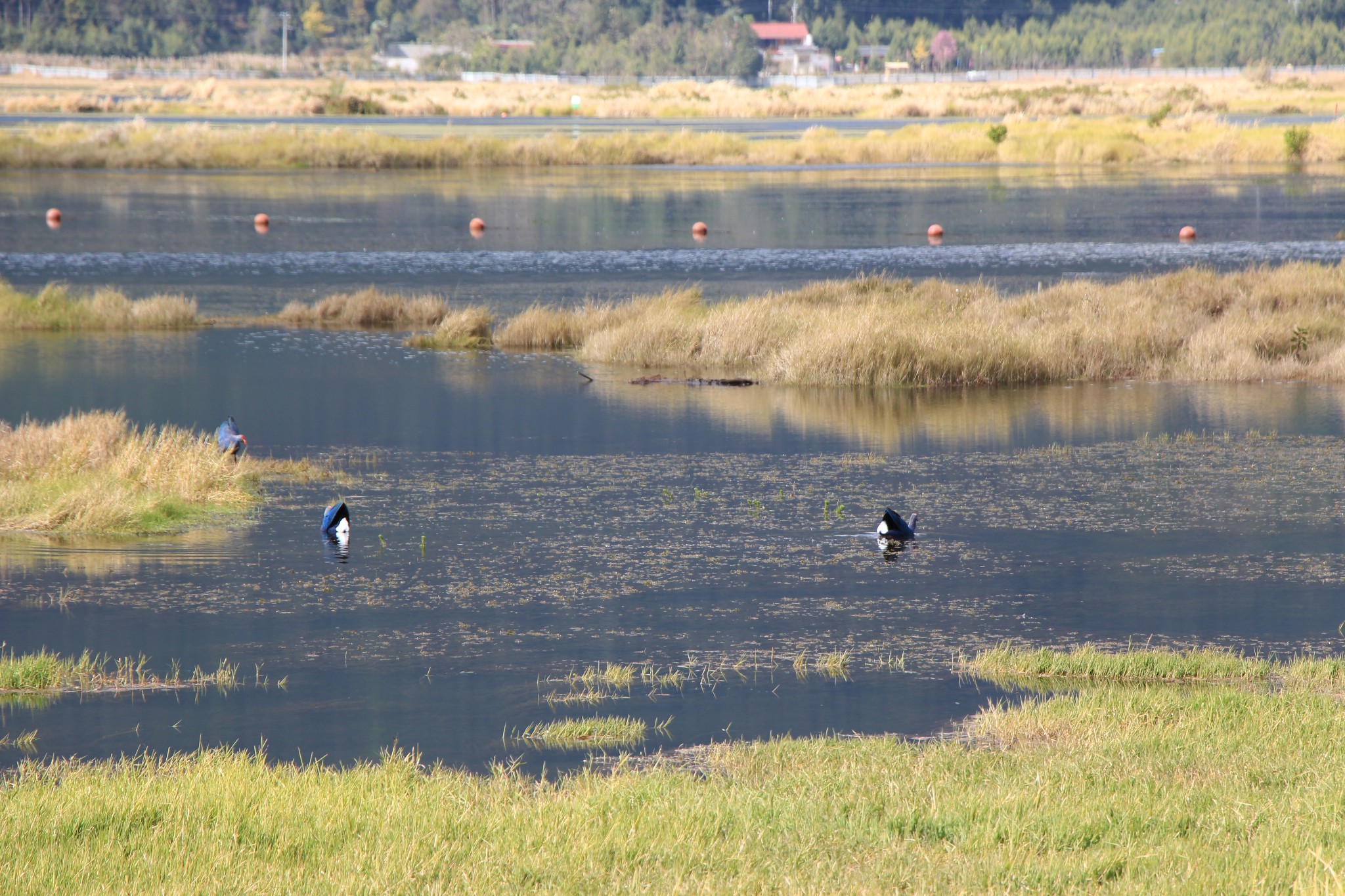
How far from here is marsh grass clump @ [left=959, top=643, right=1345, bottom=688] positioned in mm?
9930

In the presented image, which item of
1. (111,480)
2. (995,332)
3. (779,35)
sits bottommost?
(111,480)

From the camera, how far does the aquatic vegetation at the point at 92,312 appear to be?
29.1 m

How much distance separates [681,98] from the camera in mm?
119812

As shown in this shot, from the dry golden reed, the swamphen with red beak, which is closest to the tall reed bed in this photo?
the swamphen with red beak

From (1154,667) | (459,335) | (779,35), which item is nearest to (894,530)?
(1154,667)

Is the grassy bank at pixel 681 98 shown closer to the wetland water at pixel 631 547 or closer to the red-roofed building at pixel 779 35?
the red-roofed building at pixel 779 35

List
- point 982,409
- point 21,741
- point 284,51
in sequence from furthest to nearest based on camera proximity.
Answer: point 284,51
point 982,409
point 21,741

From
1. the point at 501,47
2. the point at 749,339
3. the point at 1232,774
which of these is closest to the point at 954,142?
the point at 749,339

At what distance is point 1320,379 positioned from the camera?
23.0 m

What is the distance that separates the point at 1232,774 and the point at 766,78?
157800mm

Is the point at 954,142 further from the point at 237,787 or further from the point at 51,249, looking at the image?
the point at 237,787

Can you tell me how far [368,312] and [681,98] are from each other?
93.4 meters

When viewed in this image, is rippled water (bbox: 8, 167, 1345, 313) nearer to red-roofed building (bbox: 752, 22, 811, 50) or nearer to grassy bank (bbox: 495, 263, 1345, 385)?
grassy bank (bbox: 495, 263, 1345, 385)

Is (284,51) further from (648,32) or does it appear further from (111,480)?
(111,480)
